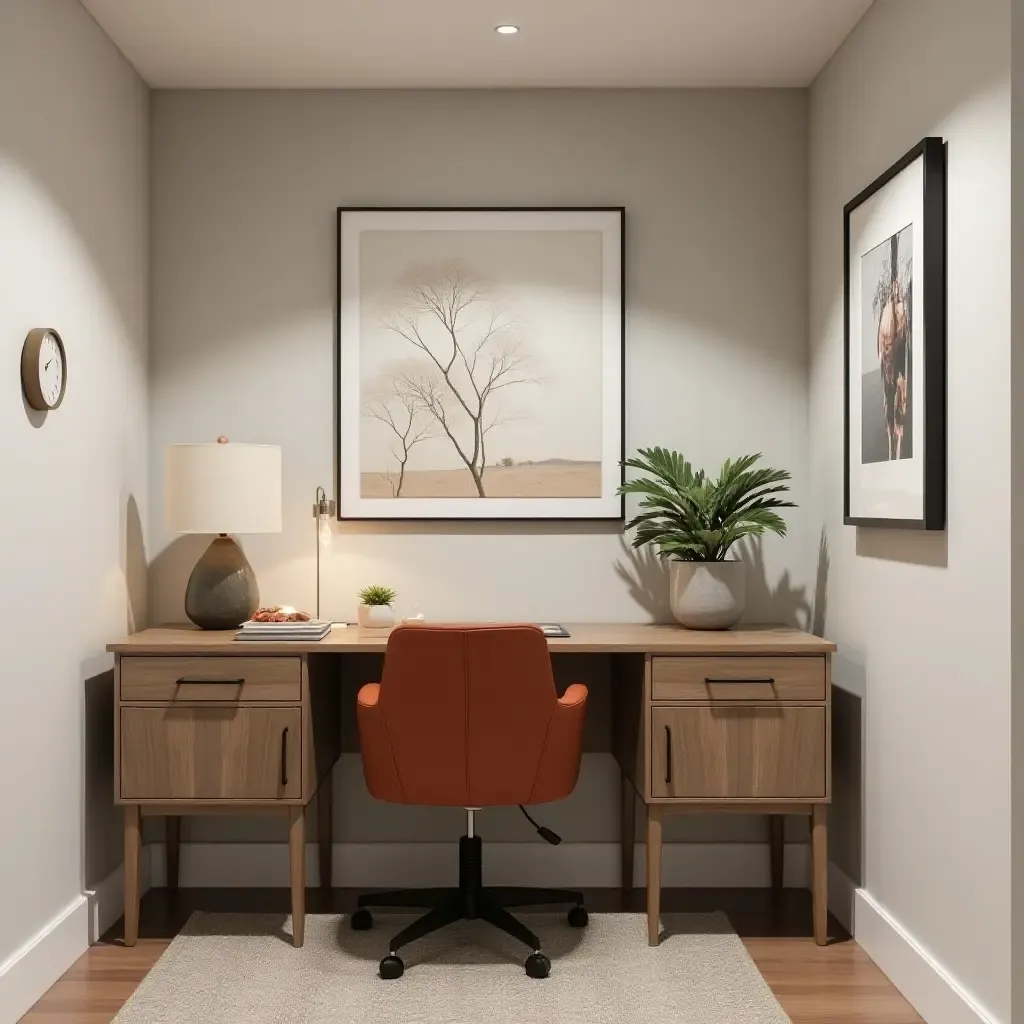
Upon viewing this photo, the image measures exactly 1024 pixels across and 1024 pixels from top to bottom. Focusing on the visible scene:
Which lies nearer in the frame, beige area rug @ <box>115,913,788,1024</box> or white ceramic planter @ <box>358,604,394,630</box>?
beige area rug @ <box>115,913,788,1024</box>

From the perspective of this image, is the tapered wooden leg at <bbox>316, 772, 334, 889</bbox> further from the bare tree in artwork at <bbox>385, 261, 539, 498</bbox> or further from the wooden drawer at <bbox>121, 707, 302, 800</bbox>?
the bare tree in artwork at <bbox>385, 261, 539, 498</bbox>

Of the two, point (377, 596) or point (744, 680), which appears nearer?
point (744, 680)

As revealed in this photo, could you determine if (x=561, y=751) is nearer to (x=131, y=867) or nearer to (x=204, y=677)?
(x=204, y=677)

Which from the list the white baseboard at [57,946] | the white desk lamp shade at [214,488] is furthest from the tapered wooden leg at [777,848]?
the white baseboard at [57,946]

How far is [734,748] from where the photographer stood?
3.03 meters

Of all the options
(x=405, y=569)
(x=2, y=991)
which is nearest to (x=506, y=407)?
(x=405, y=569)

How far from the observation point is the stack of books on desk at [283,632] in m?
3.08

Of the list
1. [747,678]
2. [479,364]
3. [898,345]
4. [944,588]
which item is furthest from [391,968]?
[898,345]

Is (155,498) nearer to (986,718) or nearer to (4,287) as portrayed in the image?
(4,287)

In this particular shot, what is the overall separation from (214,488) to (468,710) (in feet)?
3.34

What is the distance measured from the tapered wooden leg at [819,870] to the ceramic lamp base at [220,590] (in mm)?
1756

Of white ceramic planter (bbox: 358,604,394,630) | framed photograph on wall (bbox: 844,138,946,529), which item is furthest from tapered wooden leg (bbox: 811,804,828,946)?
white ceramic planter (bbox: 358,604,394,630)

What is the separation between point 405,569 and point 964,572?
5.97ft

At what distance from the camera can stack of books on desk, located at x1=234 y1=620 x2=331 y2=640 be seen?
Answer: 10.1 feet
